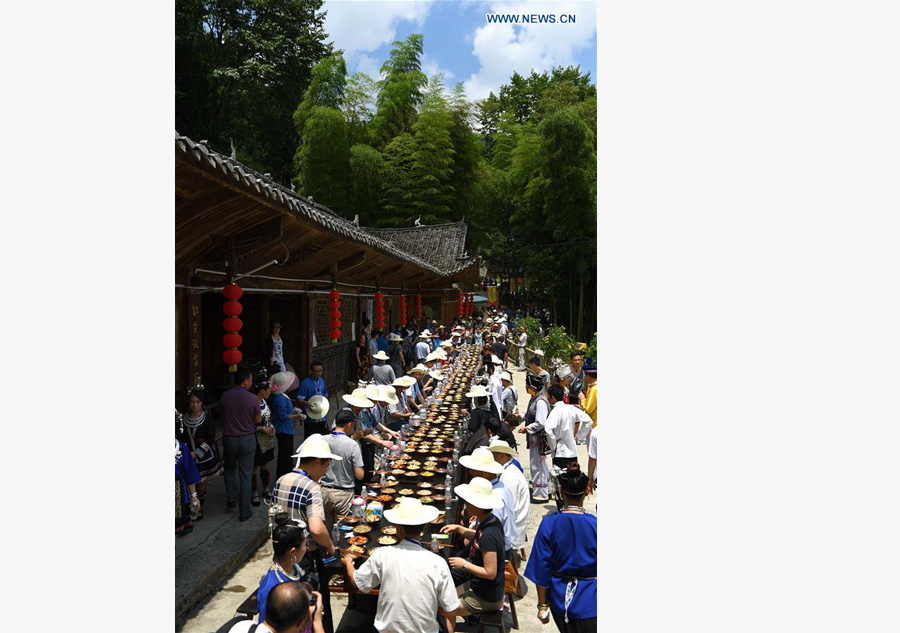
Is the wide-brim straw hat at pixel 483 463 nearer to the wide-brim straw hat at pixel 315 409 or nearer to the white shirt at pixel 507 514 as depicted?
the white shirt at pixel 507 514

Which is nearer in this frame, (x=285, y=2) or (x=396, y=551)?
(x=396, y=551)

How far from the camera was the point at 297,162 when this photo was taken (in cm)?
2700

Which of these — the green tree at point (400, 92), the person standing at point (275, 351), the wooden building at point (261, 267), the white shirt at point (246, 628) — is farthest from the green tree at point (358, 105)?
the white shirt at point (246, 628)

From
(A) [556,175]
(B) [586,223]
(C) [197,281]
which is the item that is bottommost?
(C) [197,281]

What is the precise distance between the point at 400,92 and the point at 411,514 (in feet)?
93.2

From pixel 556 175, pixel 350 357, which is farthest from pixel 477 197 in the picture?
pixel 350 357

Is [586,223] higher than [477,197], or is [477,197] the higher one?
Answer: [477,197]

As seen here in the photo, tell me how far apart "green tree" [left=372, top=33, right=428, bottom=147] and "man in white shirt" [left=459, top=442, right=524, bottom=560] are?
2668 cm

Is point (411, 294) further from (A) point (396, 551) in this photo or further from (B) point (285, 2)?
(A) point (396, 551)

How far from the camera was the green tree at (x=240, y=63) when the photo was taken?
79.6 feet

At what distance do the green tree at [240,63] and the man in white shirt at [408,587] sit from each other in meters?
24.4

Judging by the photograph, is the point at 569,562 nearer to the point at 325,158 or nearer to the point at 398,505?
the point at 398,505

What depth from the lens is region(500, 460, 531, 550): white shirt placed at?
16.0ft

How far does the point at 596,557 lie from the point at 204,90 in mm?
27295
